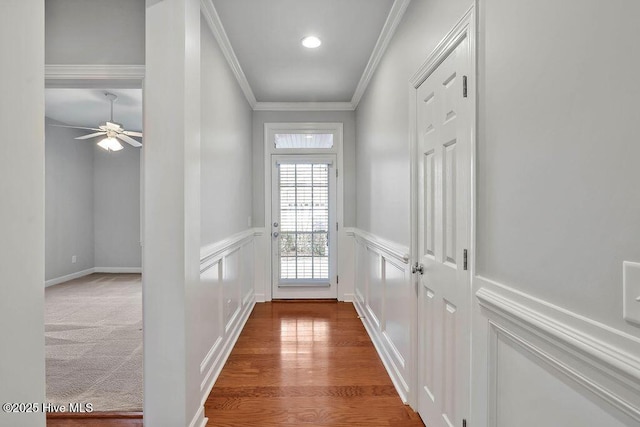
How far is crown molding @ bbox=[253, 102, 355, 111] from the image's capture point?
4.37 metres

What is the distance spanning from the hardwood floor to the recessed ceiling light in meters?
2.62

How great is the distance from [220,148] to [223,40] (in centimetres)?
85

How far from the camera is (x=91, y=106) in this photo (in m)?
4.82

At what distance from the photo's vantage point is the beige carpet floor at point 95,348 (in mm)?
2205

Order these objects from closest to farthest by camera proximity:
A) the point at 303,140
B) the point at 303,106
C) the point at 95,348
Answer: the point at 95,348 → the point at 303,106 → the point at 303,140

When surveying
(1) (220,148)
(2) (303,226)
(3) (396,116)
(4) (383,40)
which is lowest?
(2) (303,226)

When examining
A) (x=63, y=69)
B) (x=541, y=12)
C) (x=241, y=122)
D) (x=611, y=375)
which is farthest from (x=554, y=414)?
(x=241, y=122)

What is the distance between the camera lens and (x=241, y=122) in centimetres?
372

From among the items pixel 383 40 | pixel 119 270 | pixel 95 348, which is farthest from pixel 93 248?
pixel 383 40

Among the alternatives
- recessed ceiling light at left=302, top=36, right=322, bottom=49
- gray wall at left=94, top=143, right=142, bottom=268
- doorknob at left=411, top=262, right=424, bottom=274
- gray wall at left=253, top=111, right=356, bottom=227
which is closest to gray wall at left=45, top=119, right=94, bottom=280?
gray wall at left=94, top=143, right=142, bottom=268

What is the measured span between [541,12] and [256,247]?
399cm

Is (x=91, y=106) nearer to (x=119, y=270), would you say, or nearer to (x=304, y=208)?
(x=119, y=270)

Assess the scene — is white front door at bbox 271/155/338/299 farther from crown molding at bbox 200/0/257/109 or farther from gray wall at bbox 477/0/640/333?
gray wall at bbox 477/0/640/333

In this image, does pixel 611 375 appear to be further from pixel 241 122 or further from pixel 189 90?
pixel 241 122
